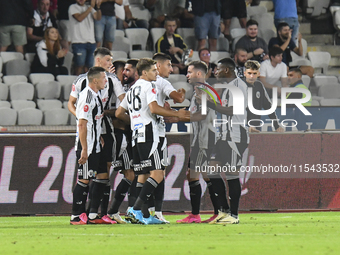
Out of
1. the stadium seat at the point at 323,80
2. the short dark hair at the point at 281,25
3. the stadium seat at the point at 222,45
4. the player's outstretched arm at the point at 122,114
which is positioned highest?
the short dark hair at the point at 281,25

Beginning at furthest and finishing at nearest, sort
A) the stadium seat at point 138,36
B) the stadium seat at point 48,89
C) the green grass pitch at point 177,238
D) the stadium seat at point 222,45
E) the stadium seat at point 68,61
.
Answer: the stadium seat at point 222,45, the stadium seat at point 138,36, the stadium seat at point 68,61, the stadium seat at point 48,89, the green grass pitch at point 177,238

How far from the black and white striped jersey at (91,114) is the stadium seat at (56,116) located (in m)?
4.90

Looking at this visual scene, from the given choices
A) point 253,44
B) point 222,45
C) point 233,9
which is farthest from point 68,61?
point 233,9

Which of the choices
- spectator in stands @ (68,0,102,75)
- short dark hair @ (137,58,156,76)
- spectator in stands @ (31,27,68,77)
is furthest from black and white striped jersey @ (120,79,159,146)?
spectator in stands @ (31,27,68,77)

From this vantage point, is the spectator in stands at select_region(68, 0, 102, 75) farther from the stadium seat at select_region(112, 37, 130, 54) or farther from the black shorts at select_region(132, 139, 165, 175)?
the black shorts at select_region(132, 139, 165, 175)

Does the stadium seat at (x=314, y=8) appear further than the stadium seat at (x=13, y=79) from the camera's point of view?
Yes

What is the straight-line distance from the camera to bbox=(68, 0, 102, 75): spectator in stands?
13492 mm

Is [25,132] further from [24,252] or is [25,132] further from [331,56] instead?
[331,56]

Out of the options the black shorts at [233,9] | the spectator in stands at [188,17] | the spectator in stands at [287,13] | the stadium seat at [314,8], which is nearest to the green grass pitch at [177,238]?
the spectator in stands at [287,13]

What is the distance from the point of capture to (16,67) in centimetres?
1346

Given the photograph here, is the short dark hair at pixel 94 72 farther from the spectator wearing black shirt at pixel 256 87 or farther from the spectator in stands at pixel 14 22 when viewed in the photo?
the spectator in stands at pixel 14 22

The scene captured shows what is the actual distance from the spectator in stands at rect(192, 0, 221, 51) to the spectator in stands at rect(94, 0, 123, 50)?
186 cm

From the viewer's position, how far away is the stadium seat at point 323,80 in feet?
47.3

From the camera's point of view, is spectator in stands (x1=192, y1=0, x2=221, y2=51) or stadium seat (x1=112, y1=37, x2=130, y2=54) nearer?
spectator in stands (x1=192, y1=0, x2=221, y2=51)
